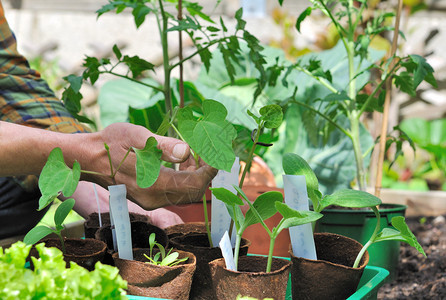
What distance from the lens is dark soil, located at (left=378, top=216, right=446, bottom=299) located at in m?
1.21

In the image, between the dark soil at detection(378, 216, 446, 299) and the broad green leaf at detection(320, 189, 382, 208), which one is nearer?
the broad green leaf at detection(320, 189, 382, 208)

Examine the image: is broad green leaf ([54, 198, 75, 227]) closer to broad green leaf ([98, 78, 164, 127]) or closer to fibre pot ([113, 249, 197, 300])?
fibre pot ([113, 249, 197, 300])

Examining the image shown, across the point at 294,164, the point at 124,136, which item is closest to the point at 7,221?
the point at 124,136

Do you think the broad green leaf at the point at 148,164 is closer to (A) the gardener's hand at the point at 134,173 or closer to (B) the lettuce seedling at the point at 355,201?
(A) the gardener's hand at the point at 134,173

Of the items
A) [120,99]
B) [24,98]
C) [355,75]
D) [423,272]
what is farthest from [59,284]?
[120,99]

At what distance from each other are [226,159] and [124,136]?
16 cm

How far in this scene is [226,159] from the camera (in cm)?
54

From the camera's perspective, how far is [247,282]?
585mm

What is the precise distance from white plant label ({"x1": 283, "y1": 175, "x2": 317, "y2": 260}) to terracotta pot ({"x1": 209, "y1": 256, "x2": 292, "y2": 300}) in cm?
5

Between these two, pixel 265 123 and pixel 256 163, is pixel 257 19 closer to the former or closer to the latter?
pixel 256 163

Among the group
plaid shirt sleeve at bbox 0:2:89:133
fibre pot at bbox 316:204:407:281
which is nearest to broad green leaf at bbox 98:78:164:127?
plaid shirt sleeve at bbox 0:2:89:133

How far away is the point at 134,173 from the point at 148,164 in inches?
3.4

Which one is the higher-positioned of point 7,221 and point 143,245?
point 143,245

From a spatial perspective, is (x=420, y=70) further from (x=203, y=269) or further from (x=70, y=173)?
(x=70, y=173)
